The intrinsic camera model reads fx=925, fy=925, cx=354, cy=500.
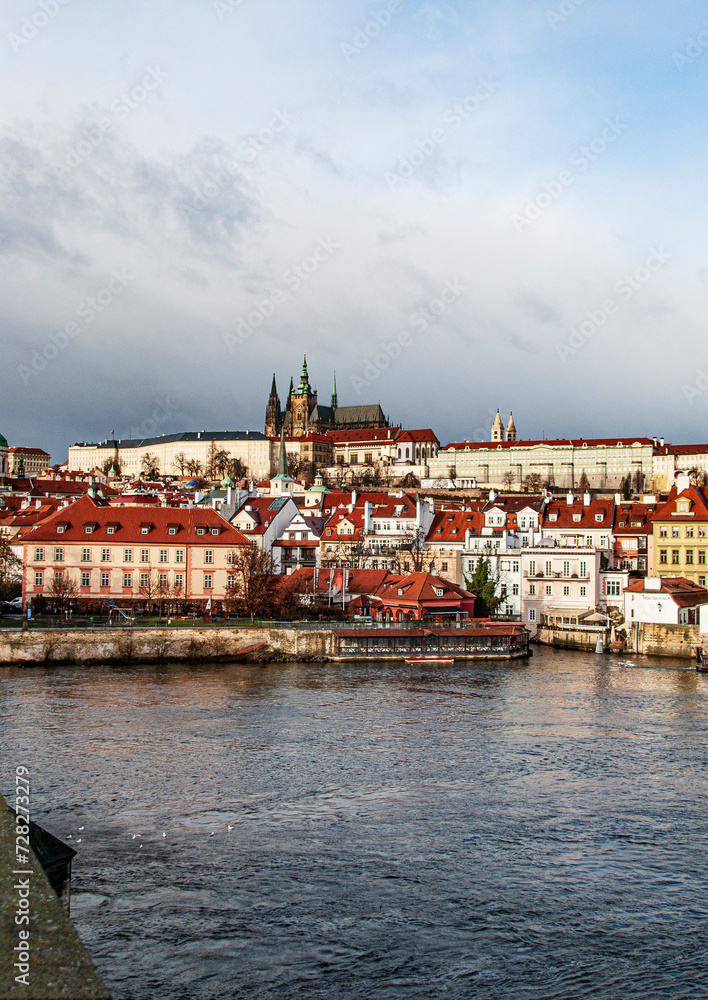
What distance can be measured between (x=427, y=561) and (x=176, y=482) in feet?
348

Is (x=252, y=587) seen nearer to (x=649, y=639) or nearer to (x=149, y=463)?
(x=649, y=639)

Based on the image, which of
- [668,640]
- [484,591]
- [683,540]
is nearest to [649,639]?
[668,640]

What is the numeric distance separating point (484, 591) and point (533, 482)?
104m

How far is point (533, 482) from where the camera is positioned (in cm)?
15388

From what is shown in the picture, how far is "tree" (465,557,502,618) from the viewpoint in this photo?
52344 mm

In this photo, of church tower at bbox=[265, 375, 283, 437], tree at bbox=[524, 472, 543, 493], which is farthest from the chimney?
church tower at bbox=[265, 375, 283, 437]

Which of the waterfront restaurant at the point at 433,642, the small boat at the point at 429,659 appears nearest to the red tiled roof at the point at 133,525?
the waterfront restaurant at the point at 433,642

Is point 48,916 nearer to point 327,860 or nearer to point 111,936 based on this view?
point 111,936

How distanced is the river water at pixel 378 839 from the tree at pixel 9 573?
77.2 ft

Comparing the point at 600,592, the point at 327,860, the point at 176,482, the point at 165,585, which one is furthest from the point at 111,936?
the point at 176,482

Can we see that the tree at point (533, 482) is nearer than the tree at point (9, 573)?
No

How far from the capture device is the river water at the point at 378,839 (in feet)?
42.8

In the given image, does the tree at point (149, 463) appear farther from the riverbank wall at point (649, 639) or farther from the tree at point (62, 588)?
the riverbank wall at point (649, 639)

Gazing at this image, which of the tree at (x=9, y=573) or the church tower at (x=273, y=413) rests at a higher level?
the church tower at (x=273, y=413)
